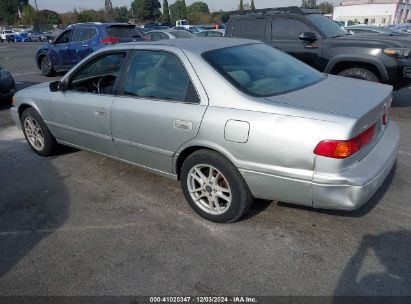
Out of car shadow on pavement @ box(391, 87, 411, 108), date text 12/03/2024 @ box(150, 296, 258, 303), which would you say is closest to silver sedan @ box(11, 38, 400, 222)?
date text 12/03/2024 @ box(150, 296, 258, 303)

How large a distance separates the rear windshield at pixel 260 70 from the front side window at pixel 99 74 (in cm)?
116

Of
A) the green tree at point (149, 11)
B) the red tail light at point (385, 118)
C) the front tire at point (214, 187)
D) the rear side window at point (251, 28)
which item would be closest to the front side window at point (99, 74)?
the front tire at point (214, 187)

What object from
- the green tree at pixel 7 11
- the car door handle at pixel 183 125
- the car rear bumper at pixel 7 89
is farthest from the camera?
the green tree at pixel 7 11

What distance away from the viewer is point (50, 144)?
4.93 m

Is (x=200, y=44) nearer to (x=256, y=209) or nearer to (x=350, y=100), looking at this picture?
(x=350, y=100)

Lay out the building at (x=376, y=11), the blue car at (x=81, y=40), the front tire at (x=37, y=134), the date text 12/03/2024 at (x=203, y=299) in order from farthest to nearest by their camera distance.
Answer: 1. the building at (x=376, y=11)
2. the blue car at (x=81, y=40)
3. the front tire at (x=37, y=134)
4. the date text 12/03/2024 at (x=203, y=299)

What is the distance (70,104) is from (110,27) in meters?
7.65

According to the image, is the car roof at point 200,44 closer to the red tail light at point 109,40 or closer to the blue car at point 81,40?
the red tail light at point 109,40

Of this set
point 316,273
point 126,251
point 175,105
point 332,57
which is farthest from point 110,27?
point 316,273

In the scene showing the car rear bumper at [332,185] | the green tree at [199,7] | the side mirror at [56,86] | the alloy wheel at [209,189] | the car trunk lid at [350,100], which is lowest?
the alloy wheel at [209,189]

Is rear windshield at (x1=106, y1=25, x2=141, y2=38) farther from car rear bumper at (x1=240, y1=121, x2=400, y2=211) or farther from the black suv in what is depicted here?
car rear bumper at (x1=240, y1=121, x2=400, y2=211)

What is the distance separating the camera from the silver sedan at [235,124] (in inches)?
104

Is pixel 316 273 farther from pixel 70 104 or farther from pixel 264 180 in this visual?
pixel 70 104

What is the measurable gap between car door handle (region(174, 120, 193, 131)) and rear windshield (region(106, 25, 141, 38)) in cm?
870
